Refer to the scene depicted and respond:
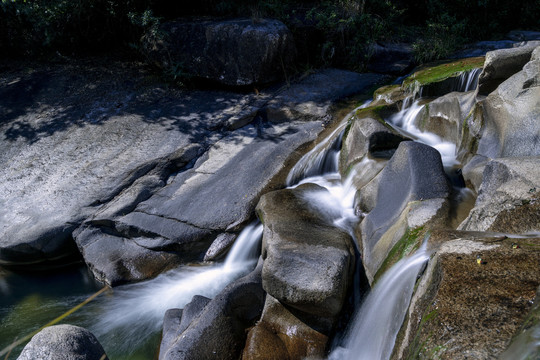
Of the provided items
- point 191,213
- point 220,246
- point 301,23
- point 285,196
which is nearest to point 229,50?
point 301,23

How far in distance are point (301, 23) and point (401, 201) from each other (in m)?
6.74

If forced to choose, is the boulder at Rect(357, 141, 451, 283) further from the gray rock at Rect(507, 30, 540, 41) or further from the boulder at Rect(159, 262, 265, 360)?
the gray rock at Rect(507, 30, 540, 41)

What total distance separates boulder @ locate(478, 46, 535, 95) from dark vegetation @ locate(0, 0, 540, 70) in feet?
11.5

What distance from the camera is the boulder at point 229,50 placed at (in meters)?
8.79

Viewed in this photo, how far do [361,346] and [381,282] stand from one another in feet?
1.91

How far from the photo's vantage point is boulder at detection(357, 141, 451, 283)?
160 inches

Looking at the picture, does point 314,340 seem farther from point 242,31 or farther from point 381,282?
point 242,31

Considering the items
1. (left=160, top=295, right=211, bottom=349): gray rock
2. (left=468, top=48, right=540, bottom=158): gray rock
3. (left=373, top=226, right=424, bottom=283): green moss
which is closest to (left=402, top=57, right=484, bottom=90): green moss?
(left=468, top=48, right=540, bottom=158): gray rock

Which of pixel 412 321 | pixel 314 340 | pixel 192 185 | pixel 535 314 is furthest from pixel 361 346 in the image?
pixel 192 185

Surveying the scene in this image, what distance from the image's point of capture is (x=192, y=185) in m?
6.55

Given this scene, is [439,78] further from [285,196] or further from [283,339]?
[283,339]

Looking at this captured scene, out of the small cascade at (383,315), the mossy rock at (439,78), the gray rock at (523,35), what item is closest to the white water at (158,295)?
the small cascade at (383,315)

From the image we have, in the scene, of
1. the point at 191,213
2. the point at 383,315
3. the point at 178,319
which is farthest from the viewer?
the point at 191,213

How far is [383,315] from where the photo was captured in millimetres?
3621
